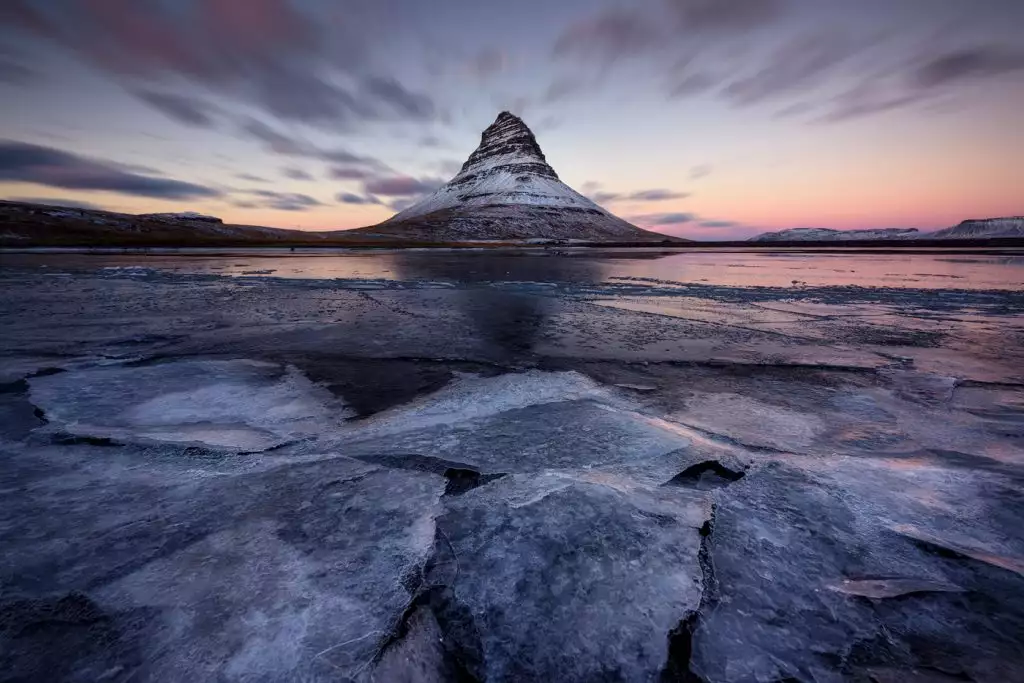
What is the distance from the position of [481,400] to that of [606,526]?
1.94 m

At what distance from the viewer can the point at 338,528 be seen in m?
2.19

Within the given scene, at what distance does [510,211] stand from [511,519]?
13795 cm

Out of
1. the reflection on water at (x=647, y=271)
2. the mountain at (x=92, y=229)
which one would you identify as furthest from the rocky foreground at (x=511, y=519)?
the mountain at (x=92, y=229)

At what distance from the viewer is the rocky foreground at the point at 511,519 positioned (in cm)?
156

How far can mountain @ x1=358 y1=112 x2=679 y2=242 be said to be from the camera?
115812mm

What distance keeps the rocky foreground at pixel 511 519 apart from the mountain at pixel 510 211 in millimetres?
100226

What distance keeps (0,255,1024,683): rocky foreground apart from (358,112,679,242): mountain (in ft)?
329

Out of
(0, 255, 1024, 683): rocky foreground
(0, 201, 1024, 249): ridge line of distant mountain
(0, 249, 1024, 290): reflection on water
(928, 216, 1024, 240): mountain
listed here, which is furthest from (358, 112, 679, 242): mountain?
(928, 216, 1024, 240): mountain

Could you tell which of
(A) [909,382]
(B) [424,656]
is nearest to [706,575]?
(B) [424,656]

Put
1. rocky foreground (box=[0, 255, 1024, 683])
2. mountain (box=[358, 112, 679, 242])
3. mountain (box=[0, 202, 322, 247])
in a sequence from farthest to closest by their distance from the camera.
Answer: mountain (box=[358, 112, 679, 242])
mountain (box=[0, 202, 322, 247])
rocky foreground (box=[0, 255, 1024, 683])

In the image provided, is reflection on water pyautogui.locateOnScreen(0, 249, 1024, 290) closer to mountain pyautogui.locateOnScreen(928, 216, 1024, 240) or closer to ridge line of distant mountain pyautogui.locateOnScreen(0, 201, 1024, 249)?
ridge line of distant mountain pyautogui.locateOnScreen(0, 201, 1024, 249)

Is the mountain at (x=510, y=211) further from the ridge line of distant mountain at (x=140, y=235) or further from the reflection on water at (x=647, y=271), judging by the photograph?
the reflection on water at (x=647, y=271)

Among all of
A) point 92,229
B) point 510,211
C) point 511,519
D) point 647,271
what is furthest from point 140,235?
point 511,519

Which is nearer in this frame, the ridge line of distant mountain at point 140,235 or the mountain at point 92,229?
the ridge line of distant mountain at point 140,235
